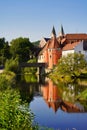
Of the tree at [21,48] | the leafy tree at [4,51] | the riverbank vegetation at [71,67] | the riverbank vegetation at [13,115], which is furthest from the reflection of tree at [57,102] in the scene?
the tree at [21,48]

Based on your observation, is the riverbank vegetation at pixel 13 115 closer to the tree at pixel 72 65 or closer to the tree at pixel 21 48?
the tree at pixel 72 65

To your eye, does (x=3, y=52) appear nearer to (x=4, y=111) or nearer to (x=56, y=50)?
(x=56, y=50)

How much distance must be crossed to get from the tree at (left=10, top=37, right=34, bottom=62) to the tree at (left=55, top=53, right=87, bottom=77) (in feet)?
121

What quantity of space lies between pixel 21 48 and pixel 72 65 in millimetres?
40228

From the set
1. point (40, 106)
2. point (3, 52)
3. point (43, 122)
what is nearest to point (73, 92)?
point (40, 106)

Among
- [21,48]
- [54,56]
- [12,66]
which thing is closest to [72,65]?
[12,66]

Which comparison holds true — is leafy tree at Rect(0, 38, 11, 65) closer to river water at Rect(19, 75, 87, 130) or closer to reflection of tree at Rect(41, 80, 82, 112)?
reflection of tree at Rect(41, 80, 82, 112)

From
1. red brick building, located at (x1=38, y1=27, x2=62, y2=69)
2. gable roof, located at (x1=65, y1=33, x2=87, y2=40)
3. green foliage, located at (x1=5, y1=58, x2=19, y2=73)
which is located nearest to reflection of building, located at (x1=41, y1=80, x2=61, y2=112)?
green foliage, located at (x1=5, y1=58, x2=19, y2=73)

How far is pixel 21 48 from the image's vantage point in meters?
94.5

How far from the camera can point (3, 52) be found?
93.5 meters

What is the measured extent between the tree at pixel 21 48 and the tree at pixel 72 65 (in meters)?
36.8

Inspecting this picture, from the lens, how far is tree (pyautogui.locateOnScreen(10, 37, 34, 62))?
9354 cm

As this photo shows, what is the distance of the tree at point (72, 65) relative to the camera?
55875 millimetres

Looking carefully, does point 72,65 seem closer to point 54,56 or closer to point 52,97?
point 52,97
